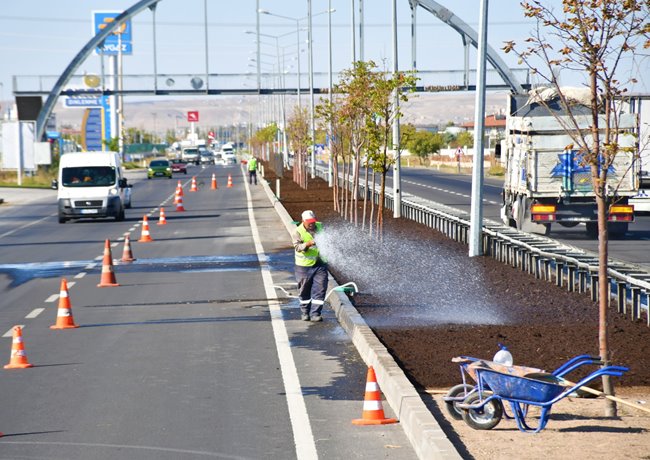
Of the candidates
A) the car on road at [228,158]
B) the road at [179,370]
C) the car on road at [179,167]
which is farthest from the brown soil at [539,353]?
the car on road at [228,158]

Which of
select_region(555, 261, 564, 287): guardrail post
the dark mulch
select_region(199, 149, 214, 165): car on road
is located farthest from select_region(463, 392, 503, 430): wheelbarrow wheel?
select_region(199, 149, 214, 165): car on road

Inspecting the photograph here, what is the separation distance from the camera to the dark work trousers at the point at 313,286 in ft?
54.6

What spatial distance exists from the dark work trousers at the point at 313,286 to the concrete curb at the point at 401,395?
0.37 metres

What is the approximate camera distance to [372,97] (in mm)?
33469

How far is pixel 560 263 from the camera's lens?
66.6ft

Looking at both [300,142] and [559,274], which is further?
[300,142]

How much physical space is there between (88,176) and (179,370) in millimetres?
30796

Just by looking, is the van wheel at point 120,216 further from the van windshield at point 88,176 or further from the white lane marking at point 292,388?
the white lane marking at point 292,388

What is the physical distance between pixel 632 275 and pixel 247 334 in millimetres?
5279

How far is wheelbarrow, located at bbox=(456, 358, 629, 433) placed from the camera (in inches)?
359

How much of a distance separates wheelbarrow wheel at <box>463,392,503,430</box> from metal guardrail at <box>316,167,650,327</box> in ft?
20.0

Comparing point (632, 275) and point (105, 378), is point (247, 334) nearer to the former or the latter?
point (105, 378)

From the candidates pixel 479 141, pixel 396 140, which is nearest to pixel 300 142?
pixel 396 140

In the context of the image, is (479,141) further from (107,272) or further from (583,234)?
(583,234)
